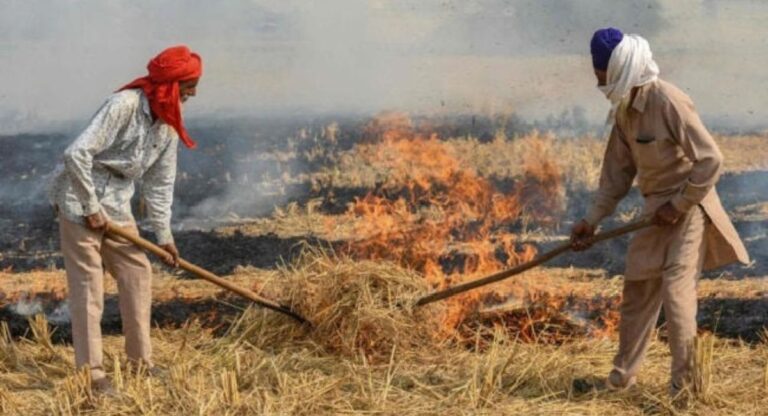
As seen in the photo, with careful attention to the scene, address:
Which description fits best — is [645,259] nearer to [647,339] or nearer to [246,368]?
[647,339]

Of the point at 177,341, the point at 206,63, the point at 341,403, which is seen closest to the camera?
the point at 341,403

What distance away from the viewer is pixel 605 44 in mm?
5781

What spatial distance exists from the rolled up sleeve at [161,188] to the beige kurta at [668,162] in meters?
2.29

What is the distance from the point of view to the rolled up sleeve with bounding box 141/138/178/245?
20.8 ft

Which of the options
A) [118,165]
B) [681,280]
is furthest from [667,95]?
[118,165]

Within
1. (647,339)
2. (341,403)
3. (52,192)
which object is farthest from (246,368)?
(647,339)

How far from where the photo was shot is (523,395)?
6.19 metres

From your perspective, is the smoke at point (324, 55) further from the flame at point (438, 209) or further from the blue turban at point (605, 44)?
the blue turban at point (605, 44)

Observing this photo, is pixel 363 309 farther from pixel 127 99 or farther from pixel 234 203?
pixel 234 203

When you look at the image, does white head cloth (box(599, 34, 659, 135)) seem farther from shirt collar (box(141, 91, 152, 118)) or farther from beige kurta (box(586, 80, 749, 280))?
shirt collar (box(141, 91, 152, 118))

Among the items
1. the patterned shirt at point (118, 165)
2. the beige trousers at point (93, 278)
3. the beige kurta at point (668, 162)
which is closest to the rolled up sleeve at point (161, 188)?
the patterned shirt at point (118, 165)

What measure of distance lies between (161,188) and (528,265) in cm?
196

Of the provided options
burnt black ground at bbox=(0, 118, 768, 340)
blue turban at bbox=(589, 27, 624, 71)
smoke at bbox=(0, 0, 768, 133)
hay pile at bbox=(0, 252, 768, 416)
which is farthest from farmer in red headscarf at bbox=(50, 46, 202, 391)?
smoke at bbox=(0, 0, 768, 133)

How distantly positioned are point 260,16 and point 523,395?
4.87m
